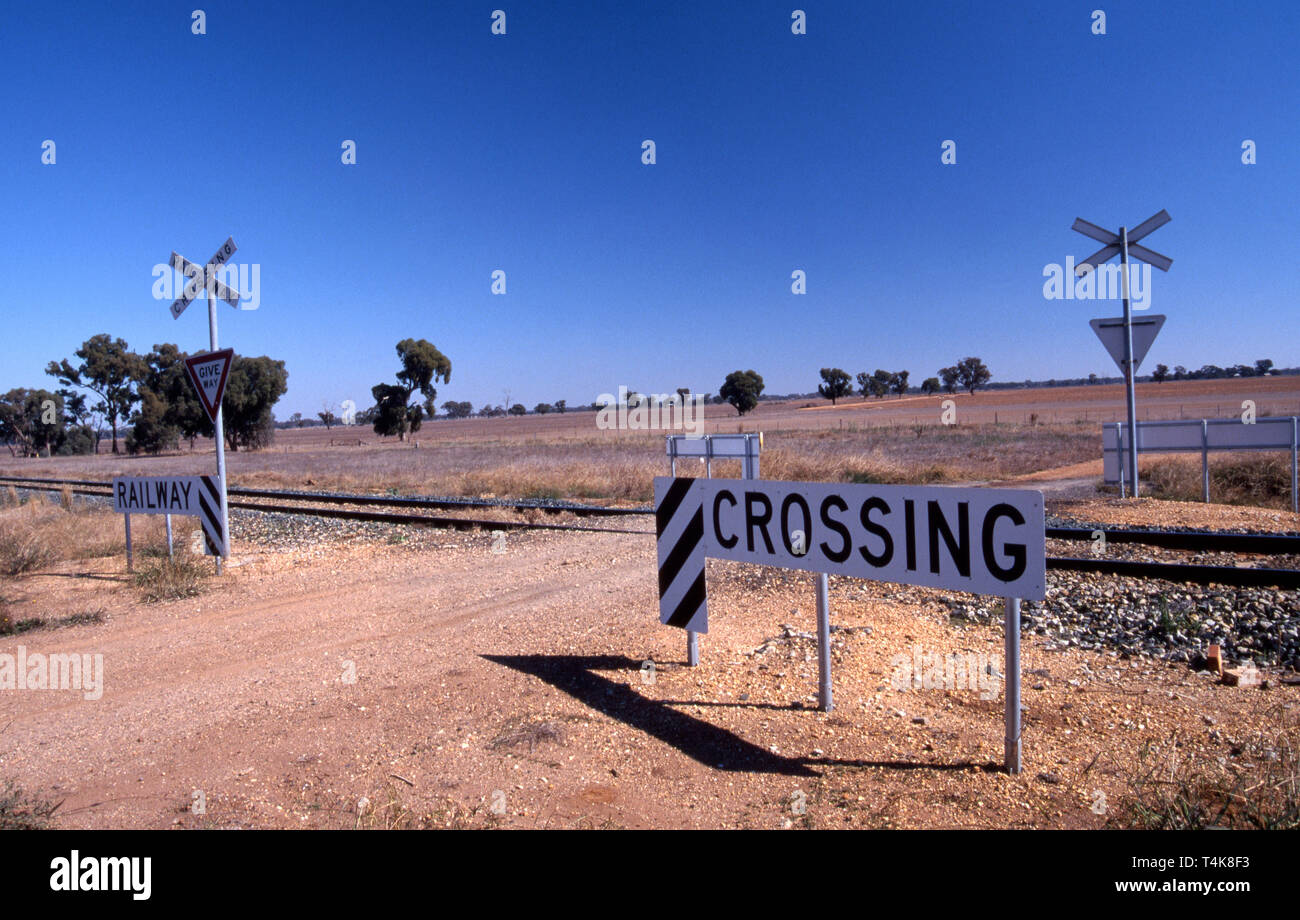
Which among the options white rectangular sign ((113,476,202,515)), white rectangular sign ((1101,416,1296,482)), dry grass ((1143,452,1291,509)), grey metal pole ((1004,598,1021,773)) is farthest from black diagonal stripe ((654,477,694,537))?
dry grass ((1143,452,1291,509))

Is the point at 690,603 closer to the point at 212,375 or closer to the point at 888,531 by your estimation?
the point at 888,531

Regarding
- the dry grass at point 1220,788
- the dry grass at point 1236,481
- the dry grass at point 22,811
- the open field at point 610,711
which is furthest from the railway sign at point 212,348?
the dry grass at point 1236,481

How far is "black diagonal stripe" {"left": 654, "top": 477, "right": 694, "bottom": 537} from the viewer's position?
5.31 metres

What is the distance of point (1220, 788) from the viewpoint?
3234 millimetres

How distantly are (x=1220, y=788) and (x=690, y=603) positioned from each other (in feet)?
9.72

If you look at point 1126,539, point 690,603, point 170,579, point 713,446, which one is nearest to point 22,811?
point 690,603

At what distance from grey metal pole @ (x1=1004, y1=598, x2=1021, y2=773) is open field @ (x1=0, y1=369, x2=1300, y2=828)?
9cm

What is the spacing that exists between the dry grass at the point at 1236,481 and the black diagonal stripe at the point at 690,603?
497 inches

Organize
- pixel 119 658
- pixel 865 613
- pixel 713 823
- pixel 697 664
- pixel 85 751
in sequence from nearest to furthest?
pixel 713 823 → pixel 85 751 → pixel 697 664 → pixel 119 658 → pixel 865 613

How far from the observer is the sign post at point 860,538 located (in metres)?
3.69
